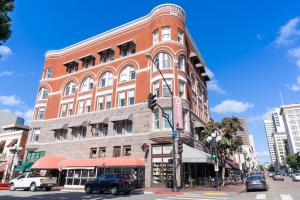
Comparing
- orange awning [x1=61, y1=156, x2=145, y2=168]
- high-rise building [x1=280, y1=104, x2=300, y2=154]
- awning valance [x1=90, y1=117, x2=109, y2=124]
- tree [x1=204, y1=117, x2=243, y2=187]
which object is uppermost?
high-rise building [x1=280, y1=104, x2=300, y2=154]

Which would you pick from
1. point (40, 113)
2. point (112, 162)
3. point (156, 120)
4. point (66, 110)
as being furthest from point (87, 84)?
point (112, 162)

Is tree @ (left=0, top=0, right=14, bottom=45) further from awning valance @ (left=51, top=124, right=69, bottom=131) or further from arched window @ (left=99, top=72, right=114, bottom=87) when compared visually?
awning valance @ (left=51, top=124, right=69, bottom=131)

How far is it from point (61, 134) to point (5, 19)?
25.5 metres

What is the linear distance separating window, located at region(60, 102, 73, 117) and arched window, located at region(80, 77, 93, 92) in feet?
10.3

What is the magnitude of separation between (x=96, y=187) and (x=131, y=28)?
23.4 meters

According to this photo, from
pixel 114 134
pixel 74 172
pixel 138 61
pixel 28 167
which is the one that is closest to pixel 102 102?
pixel 114 134

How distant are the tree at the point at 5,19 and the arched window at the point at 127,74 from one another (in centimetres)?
2061

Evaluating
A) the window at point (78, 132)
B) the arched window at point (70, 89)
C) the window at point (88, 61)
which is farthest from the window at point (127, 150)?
the window at point (88, 61)

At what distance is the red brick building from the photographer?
2825cm

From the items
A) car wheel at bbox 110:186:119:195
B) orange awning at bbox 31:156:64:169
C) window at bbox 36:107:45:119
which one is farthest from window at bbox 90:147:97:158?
window at bbox 36:107:45:119

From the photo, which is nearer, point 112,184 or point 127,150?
point 112,184

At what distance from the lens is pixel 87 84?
37.4 m

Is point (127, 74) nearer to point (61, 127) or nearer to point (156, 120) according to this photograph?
point (156, 120)

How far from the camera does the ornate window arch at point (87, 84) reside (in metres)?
36.9
